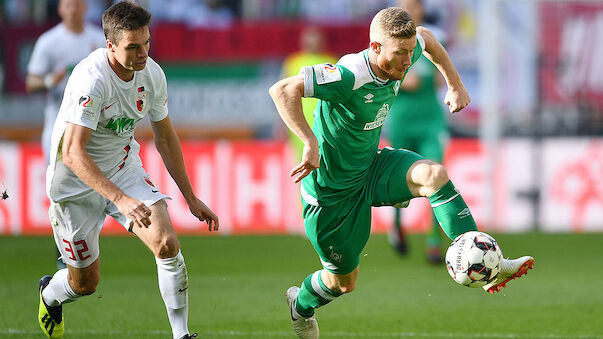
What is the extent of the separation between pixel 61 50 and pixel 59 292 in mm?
3381

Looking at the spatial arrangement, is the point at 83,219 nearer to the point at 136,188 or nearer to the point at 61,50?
the point at 136,188

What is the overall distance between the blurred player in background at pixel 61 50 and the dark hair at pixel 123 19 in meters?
3.48

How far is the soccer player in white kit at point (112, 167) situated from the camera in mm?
5207

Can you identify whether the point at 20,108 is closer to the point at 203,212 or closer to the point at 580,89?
the point at 580,89

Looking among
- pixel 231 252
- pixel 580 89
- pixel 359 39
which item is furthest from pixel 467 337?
pixel 359 39

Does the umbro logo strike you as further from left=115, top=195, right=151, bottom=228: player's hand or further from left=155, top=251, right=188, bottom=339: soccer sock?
left=115, top=195, right=151, bottom=228: player's hand

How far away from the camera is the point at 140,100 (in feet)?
18.2

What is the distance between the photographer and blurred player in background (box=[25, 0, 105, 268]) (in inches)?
343

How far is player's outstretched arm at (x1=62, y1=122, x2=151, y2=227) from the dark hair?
1.81 ft

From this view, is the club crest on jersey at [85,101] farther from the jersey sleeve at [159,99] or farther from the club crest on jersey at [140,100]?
the jersey sleeve at [159,99]

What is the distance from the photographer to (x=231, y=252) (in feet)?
36.0

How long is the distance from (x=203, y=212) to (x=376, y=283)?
10.8 feet

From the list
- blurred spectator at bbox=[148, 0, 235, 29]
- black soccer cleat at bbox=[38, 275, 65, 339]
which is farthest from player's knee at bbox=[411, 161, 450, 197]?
blurred spectator at bbox=[148, 0, 235, 29]

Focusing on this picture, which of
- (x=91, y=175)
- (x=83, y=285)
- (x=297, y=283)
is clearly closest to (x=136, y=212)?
(x=91, y=175)
